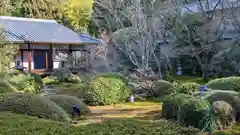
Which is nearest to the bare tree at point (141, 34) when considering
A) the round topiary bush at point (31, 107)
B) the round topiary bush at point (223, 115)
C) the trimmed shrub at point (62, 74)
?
the trimmed shrub at point (62, 74)

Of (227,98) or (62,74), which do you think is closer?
(227,98)

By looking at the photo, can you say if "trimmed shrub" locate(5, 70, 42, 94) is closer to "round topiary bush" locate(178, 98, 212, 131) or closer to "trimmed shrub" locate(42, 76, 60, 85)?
"trimmed shrub" locate(42, 76, 60, 85)

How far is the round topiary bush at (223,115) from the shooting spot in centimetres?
848

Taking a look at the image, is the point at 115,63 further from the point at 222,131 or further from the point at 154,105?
the point at 222,131

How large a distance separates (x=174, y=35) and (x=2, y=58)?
9.49 m

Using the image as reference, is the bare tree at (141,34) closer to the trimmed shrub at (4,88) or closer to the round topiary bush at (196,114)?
the trimmed shrub at (4,88)

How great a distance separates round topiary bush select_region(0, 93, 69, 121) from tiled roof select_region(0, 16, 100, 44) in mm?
16104

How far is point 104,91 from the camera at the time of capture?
1341 cm

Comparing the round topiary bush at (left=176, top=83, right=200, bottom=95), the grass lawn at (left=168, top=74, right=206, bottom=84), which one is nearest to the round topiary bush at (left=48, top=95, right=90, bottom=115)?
the round topiary bush at (left=176, top=83, right=200, bottom=95)

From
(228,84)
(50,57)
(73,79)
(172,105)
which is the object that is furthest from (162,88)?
(50,57)

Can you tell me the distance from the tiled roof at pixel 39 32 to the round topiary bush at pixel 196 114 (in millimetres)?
16839

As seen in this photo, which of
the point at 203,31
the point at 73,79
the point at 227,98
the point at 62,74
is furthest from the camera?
the point at 62,74

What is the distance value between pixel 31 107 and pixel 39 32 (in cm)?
1948

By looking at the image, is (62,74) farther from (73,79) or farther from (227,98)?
(227,98)
